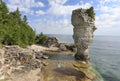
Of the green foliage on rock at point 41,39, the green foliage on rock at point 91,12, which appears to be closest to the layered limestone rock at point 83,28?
the green foliage on rock at point 91,12

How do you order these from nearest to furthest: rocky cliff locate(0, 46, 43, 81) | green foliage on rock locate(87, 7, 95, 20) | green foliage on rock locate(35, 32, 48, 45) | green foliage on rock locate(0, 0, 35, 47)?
1. rocky cliff locate(0, 46, 43, 81)
2. green foliage on rock locate(87, 7, 95, 20)
3. green foliage on rock locate(0, 0, 35, 47)
4. green foliage on rock locate(35, 32, 48, 45)

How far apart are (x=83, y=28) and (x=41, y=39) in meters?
36.6

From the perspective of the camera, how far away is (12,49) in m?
37.2

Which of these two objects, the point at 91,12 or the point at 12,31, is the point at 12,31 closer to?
the point at 12,31

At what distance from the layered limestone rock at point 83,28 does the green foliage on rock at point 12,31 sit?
64.4 ft

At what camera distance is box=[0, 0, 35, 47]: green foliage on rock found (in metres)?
52.2

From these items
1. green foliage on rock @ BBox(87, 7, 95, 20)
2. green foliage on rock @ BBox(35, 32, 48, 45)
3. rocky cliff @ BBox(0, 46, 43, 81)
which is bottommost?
rocky cliff @ BBox(0, 46, 43, 81)

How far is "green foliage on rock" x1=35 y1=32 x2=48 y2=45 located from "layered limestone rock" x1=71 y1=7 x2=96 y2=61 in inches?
1206

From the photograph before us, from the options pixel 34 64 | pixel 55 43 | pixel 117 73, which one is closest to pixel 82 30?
pixel 117 73

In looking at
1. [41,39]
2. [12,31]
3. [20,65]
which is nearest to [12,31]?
[12,31]

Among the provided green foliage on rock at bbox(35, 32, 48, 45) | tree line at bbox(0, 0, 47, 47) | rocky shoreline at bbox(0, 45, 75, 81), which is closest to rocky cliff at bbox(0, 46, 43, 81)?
rocky shoreline at bbox(0, 45, 75, 81)

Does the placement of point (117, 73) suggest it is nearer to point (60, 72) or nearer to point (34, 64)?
point (60, 72)

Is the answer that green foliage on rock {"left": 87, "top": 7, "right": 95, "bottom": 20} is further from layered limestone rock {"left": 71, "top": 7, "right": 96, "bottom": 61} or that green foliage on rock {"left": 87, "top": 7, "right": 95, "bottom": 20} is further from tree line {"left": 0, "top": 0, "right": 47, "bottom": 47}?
tree line {"left": 0, "top": 0, "right": 47, "bottom": 47}

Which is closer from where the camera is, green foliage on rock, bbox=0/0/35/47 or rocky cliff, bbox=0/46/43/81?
rocky cliff, bbox=0/46/43/81
